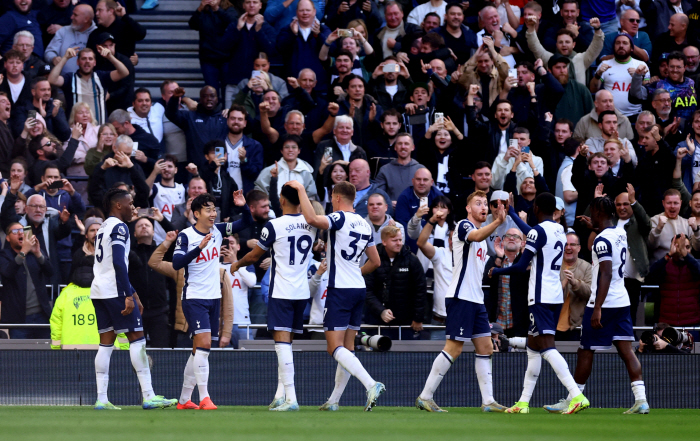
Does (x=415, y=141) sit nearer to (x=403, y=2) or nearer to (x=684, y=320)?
(x=403, y=2)

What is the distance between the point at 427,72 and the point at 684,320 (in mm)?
5994

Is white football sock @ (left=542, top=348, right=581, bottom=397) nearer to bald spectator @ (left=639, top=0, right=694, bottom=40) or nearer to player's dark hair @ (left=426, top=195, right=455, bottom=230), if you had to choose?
player's dark hair @ (left=426, top=195, right=455, bottom=230)

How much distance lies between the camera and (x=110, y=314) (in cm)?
1055

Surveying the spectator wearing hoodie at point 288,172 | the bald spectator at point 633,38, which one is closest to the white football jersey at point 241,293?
the spectator wearing hoodie at point 288,172

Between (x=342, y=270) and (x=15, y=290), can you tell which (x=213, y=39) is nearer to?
(x=15, y=290)

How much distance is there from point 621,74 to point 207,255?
9.55 meters

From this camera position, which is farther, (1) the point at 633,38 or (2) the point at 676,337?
(1) the point at 633,38

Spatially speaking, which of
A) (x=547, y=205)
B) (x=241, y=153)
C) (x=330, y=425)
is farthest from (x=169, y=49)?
(x=330, y=425)

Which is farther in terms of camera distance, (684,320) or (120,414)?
(684,320)

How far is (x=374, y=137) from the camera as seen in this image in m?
16.0

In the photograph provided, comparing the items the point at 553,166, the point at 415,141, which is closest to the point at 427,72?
the point at 415,141

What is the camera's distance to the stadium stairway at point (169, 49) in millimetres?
19156

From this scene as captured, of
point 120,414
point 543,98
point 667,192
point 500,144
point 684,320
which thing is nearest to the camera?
point 120,414

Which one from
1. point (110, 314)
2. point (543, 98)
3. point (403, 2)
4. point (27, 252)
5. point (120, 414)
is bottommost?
point (120, 414)
